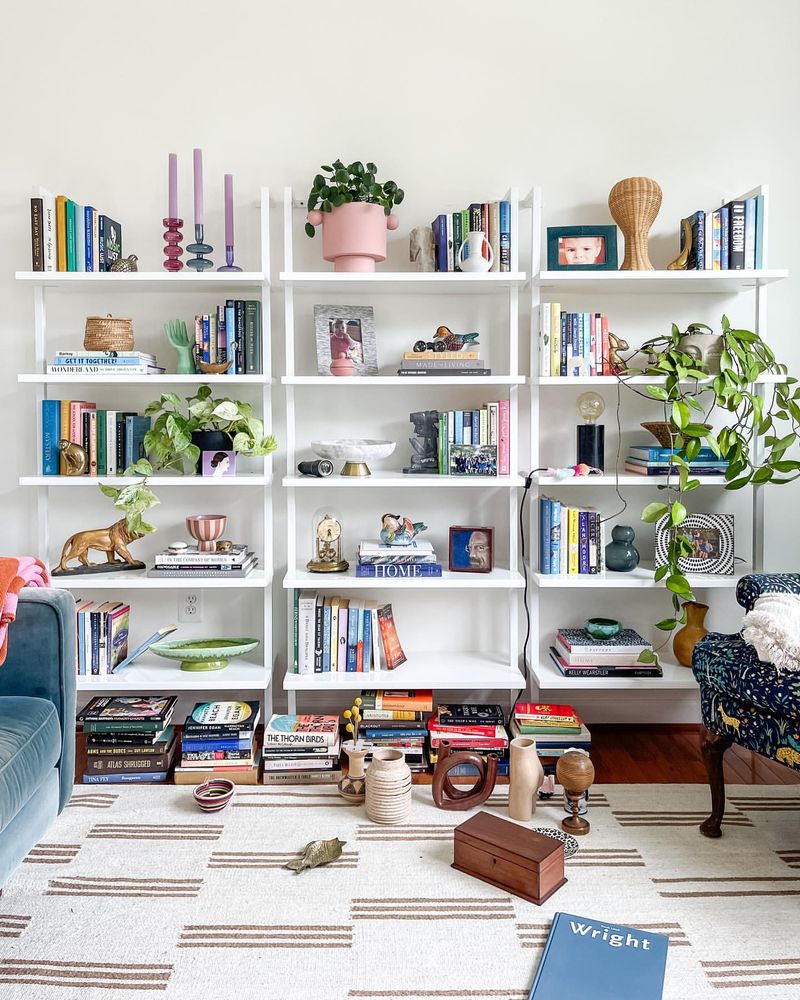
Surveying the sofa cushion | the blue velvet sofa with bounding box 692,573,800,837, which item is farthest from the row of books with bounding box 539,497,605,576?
the sofa cushion

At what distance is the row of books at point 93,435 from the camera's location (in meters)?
2.78

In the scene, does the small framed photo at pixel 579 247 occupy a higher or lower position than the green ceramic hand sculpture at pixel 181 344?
higher

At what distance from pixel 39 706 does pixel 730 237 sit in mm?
2421

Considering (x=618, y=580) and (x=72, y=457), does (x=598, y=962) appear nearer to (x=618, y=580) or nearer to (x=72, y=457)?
(x=618, y=580)

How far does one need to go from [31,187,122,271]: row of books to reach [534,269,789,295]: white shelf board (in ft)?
4.65

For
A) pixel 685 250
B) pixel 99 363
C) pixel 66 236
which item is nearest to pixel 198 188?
pixel 66 236

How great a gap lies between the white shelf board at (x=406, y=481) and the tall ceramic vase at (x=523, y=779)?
0.83m

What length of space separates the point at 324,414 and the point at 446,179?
92 centimetres

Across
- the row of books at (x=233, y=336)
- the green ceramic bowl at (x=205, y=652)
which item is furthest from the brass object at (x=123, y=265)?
the green ceramic bowl at (x=205, y=652)

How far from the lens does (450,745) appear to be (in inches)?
103

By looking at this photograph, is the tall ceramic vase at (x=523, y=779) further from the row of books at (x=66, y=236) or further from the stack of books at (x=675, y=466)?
the row of books at (x=66, y=236)

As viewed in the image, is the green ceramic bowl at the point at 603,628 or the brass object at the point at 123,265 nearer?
the brass object at the point at 123,265

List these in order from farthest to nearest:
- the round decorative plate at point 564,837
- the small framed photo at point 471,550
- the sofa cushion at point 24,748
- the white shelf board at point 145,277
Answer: the small framed photo at point 471,550 → the white shelf board at point 145,277 → the round decorative plate at point 564,837 → the sofa cushion at point 24,748

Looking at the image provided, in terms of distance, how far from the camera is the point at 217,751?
8.52 feet
